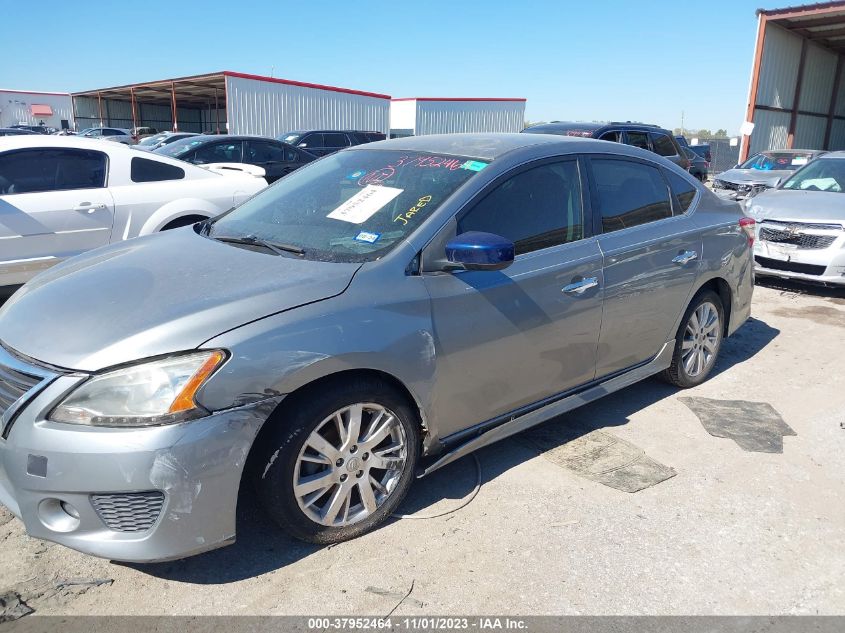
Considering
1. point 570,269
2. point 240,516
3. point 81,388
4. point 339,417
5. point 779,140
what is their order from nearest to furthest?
point 81,388 < point 339,417 < point 240,516 < point 570,269 < point 779,140

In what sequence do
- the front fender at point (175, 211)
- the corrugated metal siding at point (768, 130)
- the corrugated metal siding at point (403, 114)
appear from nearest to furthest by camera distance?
the front fender at point (175, 211), the corrugated metal siding at point (768, 130), the corrugated metal siding at point (403, 114)

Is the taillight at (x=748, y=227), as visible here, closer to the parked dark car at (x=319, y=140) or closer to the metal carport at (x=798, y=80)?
the parked dark car at (x=319, y=140)

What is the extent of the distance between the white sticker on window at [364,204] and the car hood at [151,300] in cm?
42

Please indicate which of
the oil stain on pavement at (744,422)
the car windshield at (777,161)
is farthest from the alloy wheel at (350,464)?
the car windshield at (777,161)

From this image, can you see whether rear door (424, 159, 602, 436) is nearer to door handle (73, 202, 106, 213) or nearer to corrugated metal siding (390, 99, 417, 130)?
door handle (73, 202, 106, 213)

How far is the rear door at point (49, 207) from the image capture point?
5.54 m

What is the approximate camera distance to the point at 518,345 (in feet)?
10.5

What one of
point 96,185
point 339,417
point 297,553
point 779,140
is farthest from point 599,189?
point 779,140

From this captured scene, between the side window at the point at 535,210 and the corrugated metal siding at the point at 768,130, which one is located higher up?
the corrugated metal siding at the point at 768,130

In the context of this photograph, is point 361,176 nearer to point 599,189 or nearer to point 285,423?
point 599,189

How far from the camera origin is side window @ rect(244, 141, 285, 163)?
1227 centimetres

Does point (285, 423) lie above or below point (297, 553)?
above

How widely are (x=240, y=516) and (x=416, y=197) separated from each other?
1.67 metres

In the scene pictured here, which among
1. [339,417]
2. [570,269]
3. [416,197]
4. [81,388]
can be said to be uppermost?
[416,197]
